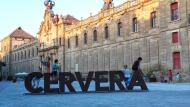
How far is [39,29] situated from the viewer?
8038 cm

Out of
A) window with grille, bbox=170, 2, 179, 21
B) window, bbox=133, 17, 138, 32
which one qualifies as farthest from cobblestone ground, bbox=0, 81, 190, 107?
window, bbox=133, 17, 138, 32

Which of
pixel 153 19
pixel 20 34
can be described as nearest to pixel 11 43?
pixel 20 34

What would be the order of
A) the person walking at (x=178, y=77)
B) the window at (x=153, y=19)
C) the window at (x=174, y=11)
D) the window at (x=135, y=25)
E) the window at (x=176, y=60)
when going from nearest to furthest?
1. the person walking at (x=178, y=77)
2. the window at (x=176, y=60)
3. the window at (x=174, y=11)
4. the window at (x=153, y=19)
5. the window at (x=135, y=25)

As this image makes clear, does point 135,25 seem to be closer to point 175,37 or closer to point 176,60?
point 175,37

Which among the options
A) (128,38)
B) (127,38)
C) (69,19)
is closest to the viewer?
(128,38)

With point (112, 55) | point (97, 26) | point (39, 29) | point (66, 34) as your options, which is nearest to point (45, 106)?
point (112, 55)

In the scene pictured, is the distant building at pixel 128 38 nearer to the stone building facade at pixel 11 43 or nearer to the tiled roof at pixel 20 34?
the stone building facade at pixel 11 43

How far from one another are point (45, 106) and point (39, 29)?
231ft

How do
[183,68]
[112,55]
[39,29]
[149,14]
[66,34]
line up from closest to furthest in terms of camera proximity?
[183,68] → [149,14] → [112,55] → [66,34] → [39,29]

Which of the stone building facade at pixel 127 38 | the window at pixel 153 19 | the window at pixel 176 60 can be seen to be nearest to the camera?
the window at pixel 176 60

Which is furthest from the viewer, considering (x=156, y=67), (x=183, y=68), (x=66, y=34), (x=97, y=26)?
(x=66, y=34)

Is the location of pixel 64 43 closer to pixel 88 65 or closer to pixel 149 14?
pixel 88 65

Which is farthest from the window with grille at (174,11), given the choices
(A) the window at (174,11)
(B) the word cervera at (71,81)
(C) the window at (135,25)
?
(B) the word cervera at (71,81)

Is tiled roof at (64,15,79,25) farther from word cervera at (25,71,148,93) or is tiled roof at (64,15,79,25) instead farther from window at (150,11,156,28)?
word cervera at (25,71,148,93)
